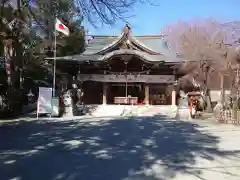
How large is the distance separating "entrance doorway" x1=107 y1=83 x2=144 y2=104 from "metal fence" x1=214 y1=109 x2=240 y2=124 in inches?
476

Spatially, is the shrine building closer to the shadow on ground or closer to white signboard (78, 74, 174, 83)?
white signboard (78, 74, 174, 83)

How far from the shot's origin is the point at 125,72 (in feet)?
108

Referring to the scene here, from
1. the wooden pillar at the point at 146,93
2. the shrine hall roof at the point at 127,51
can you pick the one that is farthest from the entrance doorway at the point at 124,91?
the shrine hall roof at the point at 127,51

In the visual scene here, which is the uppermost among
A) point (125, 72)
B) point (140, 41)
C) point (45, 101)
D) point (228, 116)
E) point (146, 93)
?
point (140, 41)

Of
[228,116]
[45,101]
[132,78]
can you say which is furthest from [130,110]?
[228,116]

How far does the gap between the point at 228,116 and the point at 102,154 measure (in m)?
13.4

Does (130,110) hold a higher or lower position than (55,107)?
lower

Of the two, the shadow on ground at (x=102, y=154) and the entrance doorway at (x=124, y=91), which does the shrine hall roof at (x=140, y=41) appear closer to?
the entrance doorway at (x=124, y=91)

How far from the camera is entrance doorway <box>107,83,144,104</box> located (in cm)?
3425

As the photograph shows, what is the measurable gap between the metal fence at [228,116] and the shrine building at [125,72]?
9396 millimetres

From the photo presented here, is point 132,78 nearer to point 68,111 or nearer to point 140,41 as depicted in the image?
point 140,41

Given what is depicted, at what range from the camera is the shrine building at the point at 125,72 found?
3169 centimetres

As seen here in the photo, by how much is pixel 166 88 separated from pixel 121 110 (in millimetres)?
6694

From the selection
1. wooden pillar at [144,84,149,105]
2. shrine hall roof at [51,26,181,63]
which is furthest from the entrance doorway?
shrine hall roof at [51,26,181,63]
